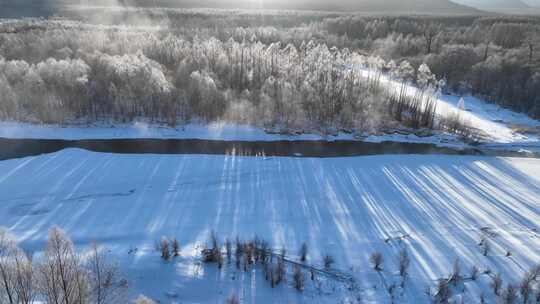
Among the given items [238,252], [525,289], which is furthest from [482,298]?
[238,252]

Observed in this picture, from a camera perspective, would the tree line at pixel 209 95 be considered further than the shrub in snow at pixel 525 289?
Yes

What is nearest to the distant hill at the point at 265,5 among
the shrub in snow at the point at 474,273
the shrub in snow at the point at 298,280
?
the shrub in snow at the point at 298,280

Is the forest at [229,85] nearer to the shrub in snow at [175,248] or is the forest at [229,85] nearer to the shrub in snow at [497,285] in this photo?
the shrub in snow at [175,248]

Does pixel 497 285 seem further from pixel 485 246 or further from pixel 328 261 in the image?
pixel 328 261

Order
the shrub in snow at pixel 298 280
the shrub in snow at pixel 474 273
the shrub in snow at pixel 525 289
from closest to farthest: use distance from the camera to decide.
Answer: the shrub in snow at pixel 525 289 → the shrub in snow at pixel 298 280 → the shrub in snow at pixel 474 273

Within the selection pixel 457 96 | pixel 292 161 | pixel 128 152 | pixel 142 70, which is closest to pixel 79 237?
pixel 128 152

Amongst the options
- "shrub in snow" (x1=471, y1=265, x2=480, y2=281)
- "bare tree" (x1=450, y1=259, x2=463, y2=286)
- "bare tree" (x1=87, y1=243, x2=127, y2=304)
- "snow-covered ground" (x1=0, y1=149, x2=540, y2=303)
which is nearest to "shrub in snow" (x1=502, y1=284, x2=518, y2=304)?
"snow-covered ground" (x1=0, y1=149, x2=540, y2=303)

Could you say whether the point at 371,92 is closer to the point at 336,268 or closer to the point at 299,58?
the point at 299,58

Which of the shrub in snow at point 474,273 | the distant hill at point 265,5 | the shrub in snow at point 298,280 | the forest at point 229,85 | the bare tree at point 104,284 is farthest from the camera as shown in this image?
the distant hill at point 265,5
